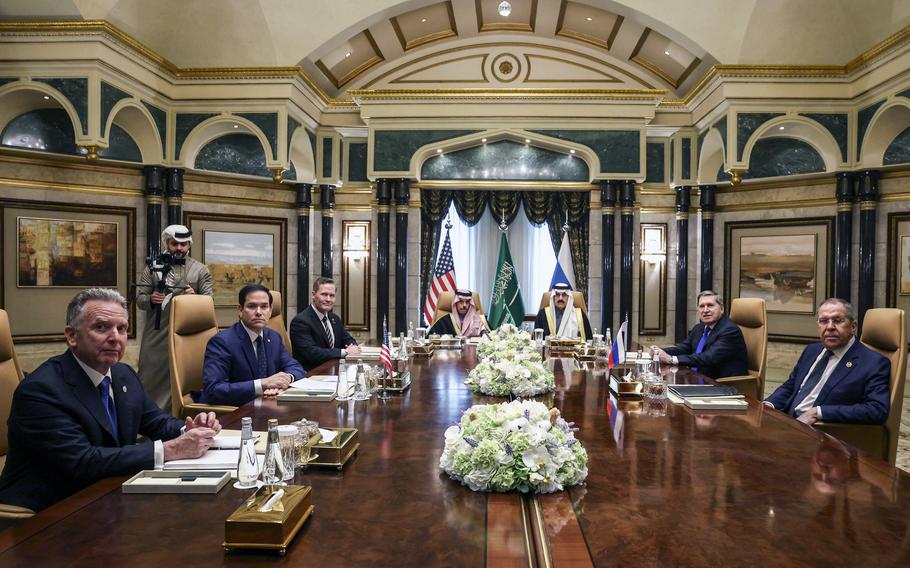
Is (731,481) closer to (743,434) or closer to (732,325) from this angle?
(743,434)

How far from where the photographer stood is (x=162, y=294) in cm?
466

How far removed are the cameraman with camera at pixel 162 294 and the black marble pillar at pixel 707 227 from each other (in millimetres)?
6864

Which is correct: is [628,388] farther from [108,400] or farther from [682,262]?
[682,262]

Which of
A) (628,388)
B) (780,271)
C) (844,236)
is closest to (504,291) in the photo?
(628,388)

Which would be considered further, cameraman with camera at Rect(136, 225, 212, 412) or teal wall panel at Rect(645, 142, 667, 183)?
teal wall panel at Rect(645, 142, 667, 183)

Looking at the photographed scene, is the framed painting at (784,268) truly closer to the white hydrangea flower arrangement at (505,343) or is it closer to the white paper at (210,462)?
the white hydrangea flower arrangement at (505,343)

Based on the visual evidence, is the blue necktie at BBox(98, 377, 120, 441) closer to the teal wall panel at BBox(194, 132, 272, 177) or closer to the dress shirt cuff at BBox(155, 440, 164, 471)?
the dress shirt cuff at BBox(155, 440, 164, 471)

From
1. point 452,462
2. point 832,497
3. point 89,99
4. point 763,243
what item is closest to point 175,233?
point 89,99

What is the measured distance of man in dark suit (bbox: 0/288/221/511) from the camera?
1742 mm

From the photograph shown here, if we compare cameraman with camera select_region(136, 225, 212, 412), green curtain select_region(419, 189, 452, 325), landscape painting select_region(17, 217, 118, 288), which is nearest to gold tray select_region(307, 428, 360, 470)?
cameraman with camera select_region(136, 225, 212, 412)

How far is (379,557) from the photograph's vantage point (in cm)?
120

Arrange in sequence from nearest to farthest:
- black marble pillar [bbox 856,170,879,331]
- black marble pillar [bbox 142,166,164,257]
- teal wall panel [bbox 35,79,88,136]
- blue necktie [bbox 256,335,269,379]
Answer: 1. blue necktie [bbox 256,335,269,379]
2. teal wall panel [bbox 35,79,88,136]
3. black marble pillar [bbox 856,170,879,331]
4. black marble pillar [bbox 142,166,164,257]

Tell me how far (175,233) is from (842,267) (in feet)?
25.8

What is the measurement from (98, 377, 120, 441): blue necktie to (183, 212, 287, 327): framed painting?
6.56 metres
